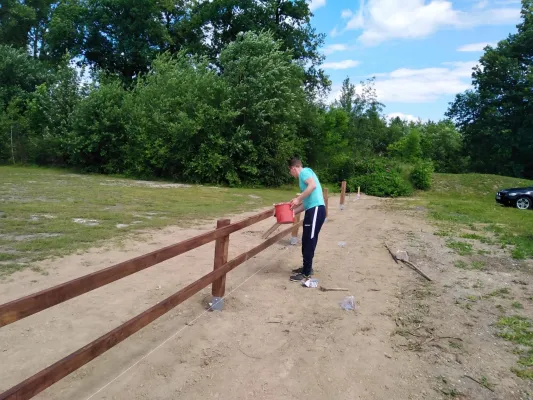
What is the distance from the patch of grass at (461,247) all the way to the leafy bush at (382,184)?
48.7ft

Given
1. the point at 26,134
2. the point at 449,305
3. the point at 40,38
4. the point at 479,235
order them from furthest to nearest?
1. the point at 40,38
2. the point at 26,134
3. the point at 479,235
4. the point at 449,305

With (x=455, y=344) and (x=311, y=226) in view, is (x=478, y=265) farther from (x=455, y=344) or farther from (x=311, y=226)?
(x=455, y=344)

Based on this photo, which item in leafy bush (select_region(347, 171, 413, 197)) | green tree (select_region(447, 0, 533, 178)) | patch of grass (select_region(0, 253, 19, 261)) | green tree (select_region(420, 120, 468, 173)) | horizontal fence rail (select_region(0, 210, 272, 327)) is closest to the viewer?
horizontal fence rail (select_region(0, 210, 272, 327))

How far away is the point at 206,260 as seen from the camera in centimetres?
689

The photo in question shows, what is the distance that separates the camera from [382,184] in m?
24.1

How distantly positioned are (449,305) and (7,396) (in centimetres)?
493

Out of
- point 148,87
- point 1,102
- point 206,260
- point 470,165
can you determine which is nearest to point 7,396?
point 206,260

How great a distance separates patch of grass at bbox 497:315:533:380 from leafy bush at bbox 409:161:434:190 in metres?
21.8

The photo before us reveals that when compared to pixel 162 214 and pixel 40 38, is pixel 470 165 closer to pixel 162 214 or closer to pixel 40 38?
pixel 162 214

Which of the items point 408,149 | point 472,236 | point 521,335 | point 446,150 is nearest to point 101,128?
point 472,236

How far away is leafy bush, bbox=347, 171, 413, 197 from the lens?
78.2 ft

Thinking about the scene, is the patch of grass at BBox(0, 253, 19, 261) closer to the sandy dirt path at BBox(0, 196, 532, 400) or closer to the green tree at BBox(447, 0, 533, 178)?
the sandy dirt path at BBox(0, 196, 532, 400)

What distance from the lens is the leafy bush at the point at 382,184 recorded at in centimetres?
2384

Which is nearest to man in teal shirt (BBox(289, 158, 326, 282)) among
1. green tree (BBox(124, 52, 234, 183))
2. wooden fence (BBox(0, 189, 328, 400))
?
wooden fence (BBox(0, 189, 328, 400))
